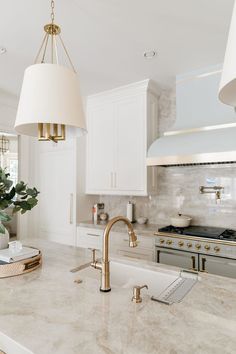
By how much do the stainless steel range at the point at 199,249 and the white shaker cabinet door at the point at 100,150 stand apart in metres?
1.07

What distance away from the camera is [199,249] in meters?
2.44

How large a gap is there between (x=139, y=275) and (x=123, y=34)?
1871 mm

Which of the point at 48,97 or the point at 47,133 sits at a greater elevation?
the point at 48,97

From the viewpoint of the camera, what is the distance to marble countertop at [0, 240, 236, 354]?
85cm

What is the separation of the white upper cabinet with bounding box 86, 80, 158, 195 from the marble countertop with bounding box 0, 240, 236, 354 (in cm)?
187

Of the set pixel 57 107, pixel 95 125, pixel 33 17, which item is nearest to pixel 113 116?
pixel 95 125

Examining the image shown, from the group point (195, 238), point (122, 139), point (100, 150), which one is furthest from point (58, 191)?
point (195, 238)

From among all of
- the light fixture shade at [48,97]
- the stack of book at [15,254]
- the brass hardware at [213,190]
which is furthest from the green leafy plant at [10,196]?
the brass hardware at [213,190]

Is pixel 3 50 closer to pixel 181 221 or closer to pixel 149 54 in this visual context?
pixel 149 54

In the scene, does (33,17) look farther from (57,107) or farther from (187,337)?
(187,337)

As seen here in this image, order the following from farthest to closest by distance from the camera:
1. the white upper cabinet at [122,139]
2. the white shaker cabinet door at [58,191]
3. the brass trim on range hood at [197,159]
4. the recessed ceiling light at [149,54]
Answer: the white shaker cabinet door at [58,191] < the white upper cabinet at [122,139] < the recessed ceiling light at [149,54] < the brass trim on range hood at [197,159]

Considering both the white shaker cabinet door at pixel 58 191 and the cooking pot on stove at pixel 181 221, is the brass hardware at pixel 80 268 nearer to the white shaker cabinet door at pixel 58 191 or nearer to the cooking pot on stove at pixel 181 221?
the cooking pot on stove at pixel 181 221

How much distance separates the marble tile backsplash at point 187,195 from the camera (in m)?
2.89

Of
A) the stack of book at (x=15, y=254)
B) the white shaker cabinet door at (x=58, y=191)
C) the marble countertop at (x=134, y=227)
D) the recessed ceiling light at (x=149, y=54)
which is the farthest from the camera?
the white shaker cabinet door at (x=58, y=191)
